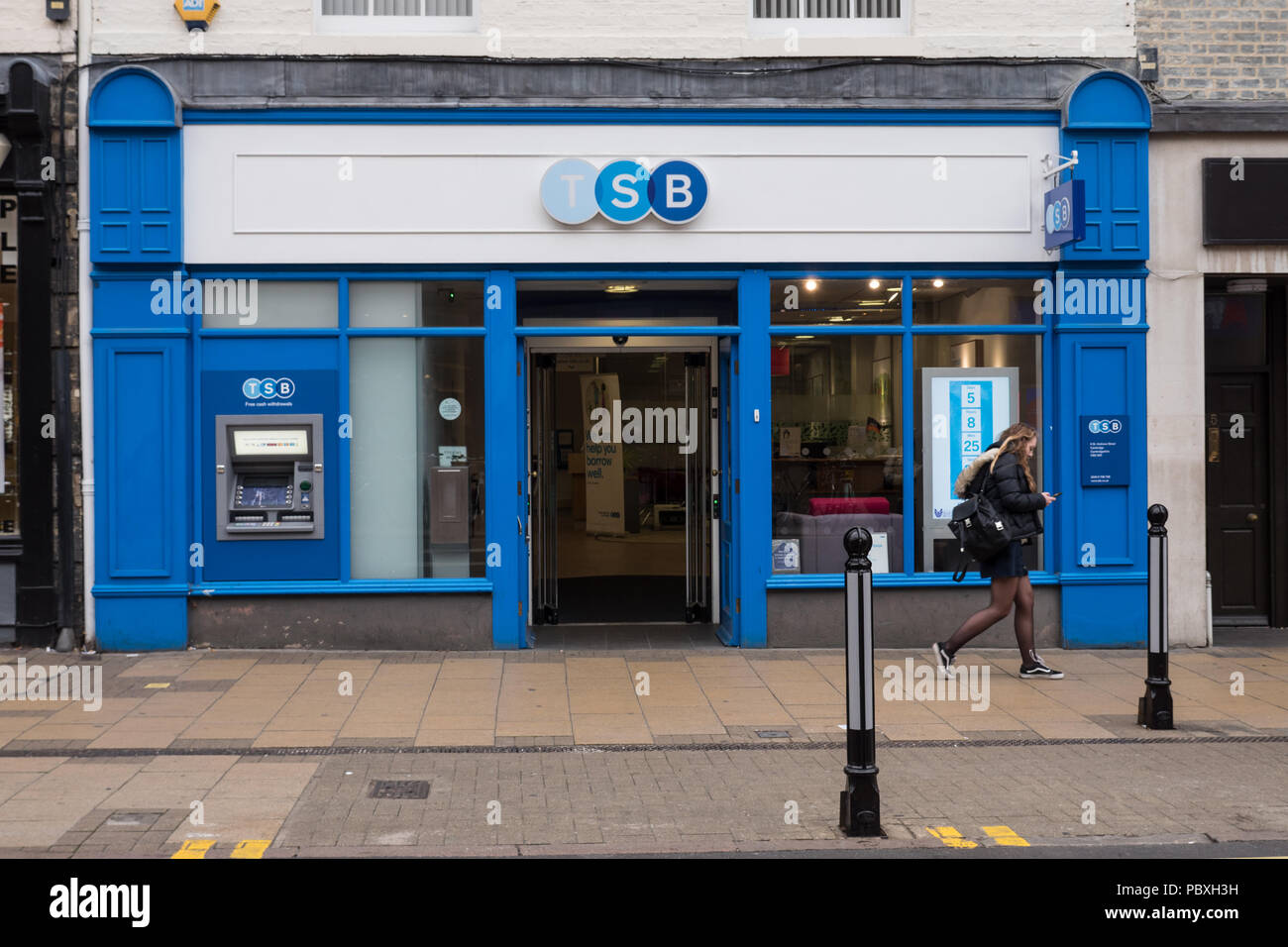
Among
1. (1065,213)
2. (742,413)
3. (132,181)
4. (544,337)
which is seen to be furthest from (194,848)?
(1065,213)

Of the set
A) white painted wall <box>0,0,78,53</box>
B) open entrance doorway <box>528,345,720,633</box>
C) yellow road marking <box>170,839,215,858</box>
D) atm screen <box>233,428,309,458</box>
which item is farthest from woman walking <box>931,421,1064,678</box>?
white painted wall <box>0,0,78,53</box>

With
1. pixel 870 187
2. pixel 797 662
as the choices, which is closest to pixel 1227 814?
pixel 797 662

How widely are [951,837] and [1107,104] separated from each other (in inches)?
283

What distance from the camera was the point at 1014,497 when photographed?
9.37 metres

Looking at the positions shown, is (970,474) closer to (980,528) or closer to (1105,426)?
(980,528)

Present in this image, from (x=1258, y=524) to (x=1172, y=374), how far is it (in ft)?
6.52

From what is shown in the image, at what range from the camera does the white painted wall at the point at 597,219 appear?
10461 millimetres

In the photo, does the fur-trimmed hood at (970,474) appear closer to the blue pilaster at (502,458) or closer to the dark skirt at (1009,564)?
the dark skirt at (1009,564)

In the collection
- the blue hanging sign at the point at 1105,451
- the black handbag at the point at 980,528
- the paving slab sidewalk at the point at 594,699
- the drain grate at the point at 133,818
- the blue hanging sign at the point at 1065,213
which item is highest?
the blue hanging sign at the point at 1065,213

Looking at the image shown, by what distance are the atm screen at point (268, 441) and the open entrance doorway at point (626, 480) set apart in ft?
7.01

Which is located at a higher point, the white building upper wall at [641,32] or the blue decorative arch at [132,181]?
the white building upper wall at [641,32]

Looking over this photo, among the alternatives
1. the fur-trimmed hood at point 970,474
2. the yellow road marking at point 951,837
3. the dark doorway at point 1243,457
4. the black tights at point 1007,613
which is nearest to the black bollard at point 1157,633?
the black tights at point 1007,613

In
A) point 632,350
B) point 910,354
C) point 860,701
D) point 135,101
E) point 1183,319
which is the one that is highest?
point 135,101

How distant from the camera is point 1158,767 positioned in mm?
7137
